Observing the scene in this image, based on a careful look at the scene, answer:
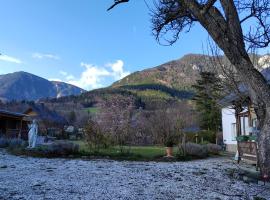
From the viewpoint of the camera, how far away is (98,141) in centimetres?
2112

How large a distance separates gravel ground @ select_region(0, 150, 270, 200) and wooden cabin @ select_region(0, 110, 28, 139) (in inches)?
844

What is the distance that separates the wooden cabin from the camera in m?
32.0

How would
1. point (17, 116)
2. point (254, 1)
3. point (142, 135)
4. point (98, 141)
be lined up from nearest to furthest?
point (254, 1) < point (98, 141) < point (142, 135) < point (17, 116)

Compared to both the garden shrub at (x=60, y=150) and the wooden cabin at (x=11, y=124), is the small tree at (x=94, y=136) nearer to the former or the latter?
the garden shrub at (x=60, y=150)

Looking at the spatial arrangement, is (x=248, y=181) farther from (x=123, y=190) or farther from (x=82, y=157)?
(x=82, y=157)

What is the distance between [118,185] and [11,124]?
31.2 metres

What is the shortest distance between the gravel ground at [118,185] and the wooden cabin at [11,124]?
70.3 feet

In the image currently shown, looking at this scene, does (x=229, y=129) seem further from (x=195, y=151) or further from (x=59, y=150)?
(x=59, y=150)

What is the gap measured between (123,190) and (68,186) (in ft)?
4.31

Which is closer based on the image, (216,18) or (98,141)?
(216,18)

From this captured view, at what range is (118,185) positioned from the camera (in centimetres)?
877

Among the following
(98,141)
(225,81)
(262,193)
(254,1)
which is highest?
(254,1)

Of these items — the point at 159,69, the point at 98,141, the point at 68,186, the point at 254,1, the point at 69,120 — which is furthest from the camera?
the point at 159,69

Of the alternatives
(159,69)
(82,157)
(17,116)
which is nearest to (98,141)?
(82,157)
